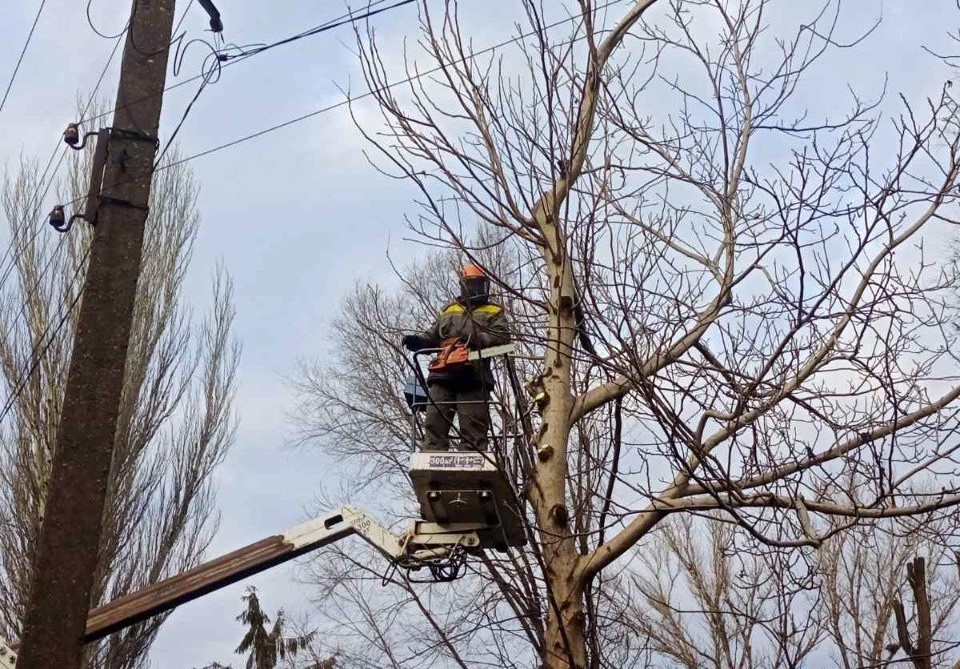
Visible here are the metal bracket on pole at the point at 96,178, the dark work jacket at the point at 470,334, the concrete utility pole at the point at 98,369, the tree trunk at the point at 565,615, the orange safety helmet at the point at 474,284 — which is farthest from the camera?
the orange safety helmet at the point at 474,284

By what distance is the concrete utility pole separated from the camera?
16.0 ft

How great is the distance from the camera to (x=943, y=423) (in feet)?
18.4

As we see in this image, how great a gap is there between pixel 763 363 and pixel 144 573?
9.91 metres

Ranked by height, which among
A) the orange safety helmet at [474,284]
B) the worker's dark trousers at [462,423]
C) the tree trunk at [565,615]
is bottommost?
the tree trunk at [565,615]

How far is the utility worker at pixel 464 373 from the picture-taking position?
21.4ft

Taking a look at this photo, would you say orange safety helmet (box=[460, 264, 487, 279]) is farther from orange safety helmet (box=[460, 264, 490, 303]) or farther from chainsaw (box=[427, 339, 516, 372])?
chainsaw (box=[427, 339, 516, 372])

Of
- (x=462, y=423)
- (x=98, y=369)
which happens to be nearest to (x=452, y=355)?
(x=462, y=423)

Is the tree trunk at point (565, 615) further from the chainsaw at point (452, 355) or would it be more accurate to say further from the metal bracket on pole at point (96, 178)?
the metal bracket on pole at point (96, 178)

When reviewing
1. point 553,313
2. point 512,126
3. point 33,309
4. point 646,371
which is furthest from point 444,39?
point 33,309

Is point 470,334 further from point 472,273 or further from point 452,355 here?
point 472,273

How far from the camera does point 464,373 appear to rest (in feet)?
22.4

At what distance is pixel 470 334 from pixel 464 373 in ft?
1.53

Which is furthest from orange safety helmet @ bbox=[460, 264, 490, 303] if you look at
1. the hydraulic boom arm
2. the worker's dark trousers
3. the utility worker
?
the hydraulic boom arm

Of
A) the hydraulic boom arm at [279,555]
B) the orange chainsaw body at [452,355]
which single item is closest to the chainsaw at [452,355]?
the orange chainsaw body at [452,355]
